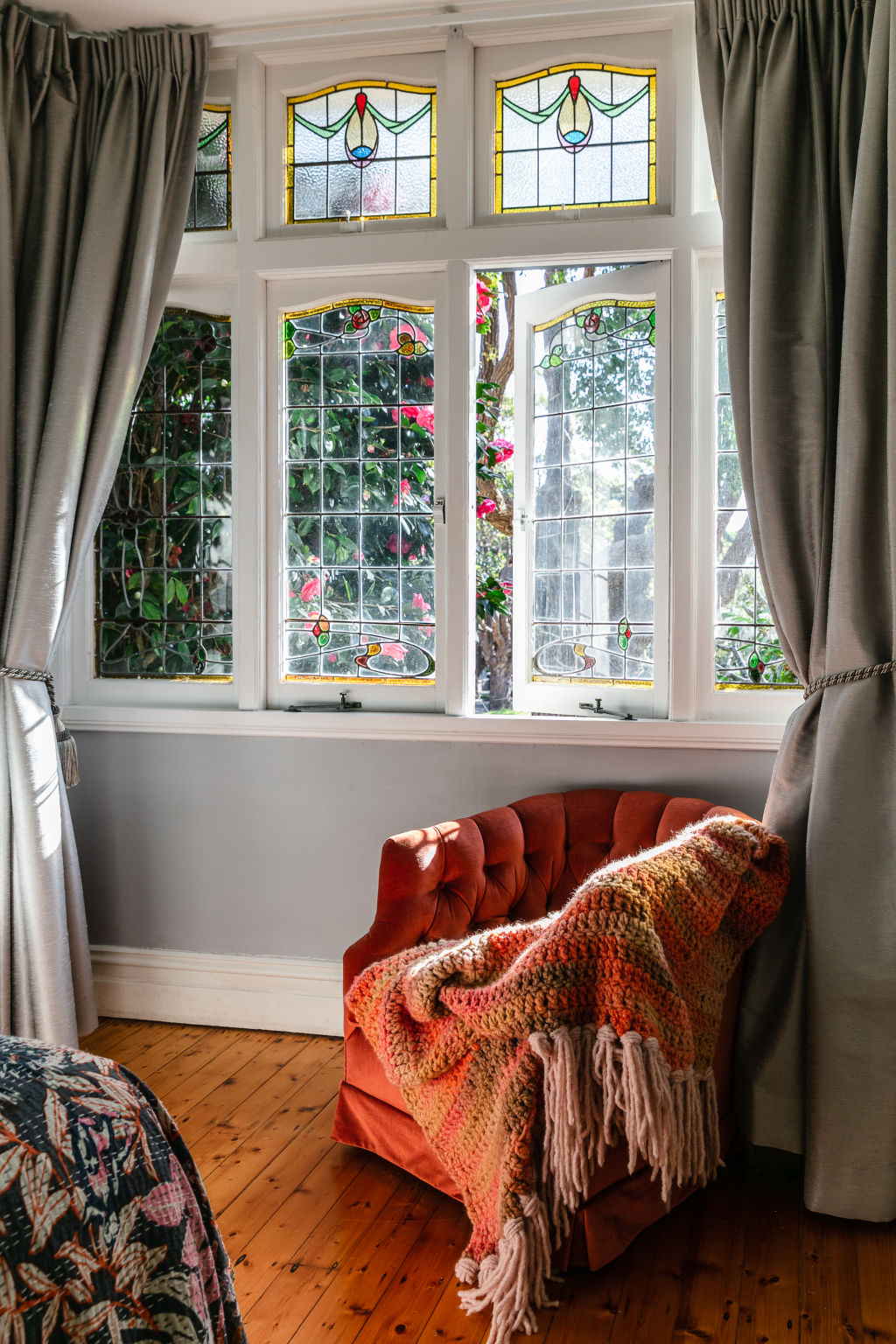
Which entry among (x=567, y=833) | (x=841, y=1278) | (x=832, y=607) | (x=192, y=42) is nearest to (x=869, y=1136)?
(x=841, y=1278)

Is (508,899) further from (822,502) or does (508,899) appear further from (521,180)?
(521,180)

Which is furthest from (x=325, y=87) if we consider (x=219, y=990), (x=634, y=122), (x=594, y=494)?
(x=219, y=990)

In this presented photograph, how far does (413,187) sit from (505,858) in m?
1.94

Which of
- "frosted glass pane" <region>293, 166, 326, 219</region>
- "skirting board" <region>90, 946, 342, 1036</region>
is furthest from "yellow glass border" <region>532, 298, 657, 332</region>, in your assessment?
"skirting board" <region>90, 946, 342, 1036</region>

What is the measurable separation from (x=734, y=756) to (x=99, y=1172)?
2.00m

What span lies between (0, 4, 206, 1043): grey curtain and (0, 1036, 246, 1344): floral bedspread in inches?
65.1

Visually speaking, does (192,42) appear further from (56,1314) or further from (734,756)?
(56,1314)

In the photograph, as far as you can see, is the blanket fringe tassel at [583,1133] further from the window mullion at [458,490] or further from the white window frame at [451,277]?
the window mullion at [458,490]

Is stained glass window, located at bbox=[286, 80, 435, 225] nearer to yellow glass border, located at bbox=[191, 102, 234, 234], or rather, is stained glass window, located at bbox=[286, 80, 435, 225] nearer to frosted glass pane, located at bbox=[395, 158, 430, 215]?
frosted glass pane, located at bbox=[395, 158, 430, 215]

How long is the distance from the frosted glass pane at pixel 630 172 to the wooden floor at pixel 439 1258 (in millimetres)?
2506

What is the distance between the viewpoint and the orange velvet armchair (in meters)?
1.84

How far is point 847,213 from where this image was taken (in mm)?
2328

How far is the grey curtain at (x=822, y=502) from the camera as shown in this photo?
2088 millimetres

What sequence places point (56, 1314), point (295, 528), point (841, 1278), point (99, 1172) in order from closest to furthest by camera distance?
point (56, 1314) → point (99, 1172) → point (841, 1278) → point (295, 528)
